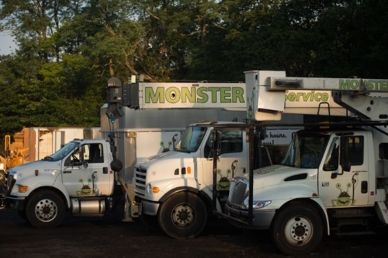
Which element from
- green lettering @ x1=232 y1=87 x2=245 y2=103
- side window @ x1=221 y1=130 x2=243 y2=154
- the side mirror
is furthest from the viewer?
green lettering @ x1=232 y1=87 x2=245 y2=103

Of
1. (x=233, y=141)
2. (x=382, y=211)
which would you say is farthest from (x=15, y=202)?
(x=382, y=211)

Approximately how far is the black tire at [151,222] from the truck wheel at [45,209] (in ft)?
7.33

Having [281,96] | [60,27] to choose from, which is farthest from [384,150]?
[60,27]

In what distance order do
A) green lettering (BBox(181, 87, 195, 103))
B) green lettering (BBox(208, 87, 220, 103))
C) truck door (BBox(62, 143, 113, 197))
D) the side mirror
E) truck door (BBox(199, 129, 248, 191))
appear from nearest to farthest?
the side mirror < truck door (BBox(199, 129, 248, 191)) < truck door (BBox(62, 143, 113, 197)) < green lettering (BBox(181, 87, 195, 103)) < green lettering (BBox(208, 87, 220, 103))

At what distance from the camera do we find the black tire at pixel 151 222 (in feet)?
47.5

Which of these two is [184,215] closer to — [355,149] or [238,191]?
[238,191]

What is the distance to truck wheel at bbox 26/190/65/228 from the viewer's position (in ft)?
49.7

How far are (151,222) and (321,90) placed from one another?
5.34m

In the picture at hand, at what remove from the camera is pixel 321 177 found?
11445 millimetres

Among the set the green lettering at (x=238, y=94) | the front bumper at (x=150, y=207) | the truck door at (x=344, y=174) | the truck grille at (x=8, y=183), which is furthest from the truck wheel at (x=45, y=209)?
the truck door at (x=344, y=174)

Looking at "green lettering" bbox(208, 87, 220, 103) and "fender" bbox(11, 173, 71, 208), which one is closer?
"fender" bbox(11, 173, 71, 208)

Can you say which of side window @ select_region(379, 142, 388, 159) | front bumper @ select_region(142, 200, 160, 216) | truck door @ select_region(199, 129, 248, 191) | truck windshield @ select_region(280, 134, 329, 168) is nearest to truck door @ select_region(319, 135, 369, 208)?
truck windshield @ select_region(280, 134, 329, 168)

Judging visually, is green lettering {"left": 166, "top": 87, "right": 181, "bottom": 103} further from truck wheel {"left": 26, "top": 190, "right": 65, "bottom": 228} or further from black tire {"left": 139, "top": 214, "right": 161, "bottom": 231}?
truck wheel {"left": 26, "top": 190, "right": 65, "bottom": 228}

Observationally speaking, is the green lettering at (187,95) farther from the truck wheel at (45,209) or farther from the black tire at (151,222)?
the truck wheel at (45,209)
